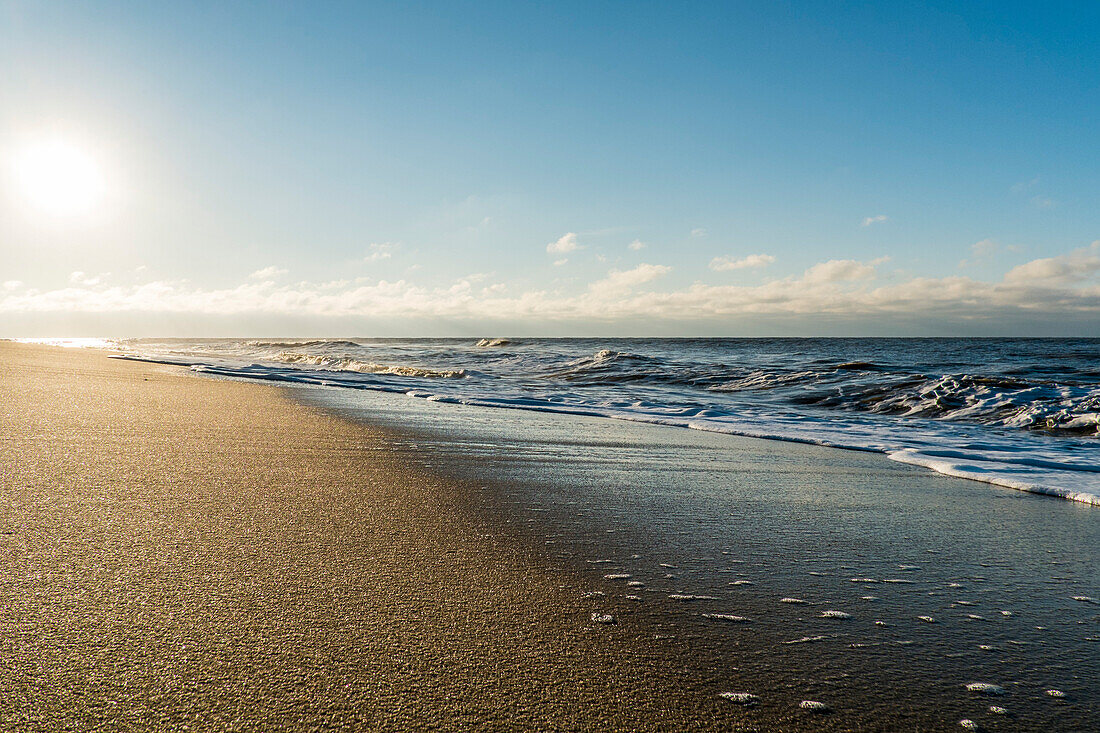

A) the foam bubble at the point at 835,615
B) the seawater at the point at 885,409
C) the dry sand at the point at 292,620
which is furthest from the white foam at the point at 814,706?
the seawater at the point at 885,409

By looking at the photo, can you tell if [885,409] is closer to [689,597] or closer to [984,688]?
[689,597]

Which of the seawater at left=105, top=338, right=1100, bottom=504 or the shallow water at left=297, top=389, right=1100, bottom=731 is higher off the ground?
the shallow water at left=297, top=389, right=1100, bottom=731

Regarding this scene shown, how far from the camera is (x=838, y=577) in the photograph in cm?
212

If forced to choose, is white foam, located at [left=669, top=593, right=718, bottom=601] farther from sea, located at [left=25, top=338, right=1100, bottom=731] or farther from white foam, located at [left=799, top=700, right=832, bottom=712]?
white foam, located at [left=799, top=700, right=832, bottom=712]

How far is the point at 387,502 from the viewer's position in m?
2.79

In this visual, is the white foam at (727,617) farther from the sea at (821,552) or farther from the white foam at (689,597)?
the white foam at (689,597)

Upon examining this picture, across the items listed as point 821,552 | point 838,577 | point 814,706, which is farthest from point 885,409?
point 814,706

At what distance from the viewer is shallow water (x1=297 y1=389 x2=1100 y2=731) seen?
4.59ft

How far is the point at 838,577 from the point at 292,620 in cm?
165

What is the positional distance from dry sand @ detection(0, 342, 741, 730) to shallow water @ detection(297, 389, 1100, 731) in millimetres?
195

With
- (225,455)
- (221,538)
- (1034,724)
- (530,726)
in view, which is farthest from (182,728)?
(225,455)

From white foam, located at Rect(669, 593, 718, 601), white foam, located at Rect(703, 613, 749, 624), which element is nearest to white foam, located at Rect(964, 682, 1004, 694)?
white foam, located at Rect(703, 613, 749, 624)

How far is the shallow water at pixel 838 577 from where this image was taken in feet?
4.59

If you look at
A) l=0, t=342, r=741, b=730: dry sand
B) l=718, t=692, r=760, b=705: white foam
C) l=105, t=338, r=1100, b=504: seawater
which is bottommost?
l=105, t=338, r=1100, b=504: seawater
